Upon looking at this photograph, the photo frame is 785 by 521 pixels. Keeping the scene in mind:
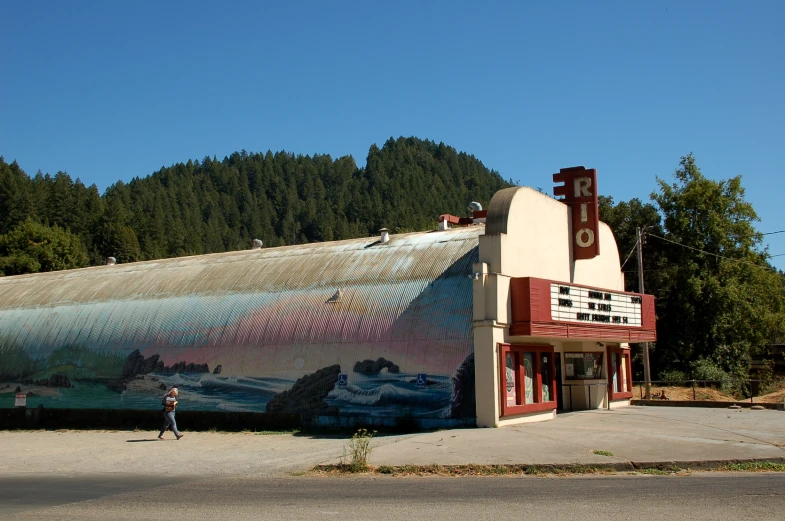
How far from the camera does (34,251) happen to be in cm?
8356

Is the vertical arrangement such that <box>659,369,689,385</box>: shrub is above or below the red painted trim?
below

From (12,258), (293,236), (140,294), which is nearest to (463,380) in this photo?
(140,294)

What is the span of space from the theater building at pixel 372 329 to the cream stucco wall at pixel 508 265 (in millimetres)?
58

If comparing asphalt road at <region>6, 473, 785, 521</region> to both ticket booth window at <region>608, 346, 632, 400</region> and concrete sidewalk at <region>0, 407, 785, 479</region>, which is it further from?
ticket booth window at <region>608, 346, 632, 400</region>

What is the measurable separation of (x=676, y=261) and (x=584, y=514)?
46602mm

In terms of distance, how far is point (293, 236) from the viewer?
589 ft

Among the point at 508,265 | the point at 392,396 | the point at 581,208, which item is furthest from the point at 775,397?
the point at 392,396

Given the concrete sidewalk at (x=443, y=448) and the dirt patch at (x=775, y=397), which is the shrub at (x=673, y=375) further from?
the concrete sidewalk at (x=443, y=448)

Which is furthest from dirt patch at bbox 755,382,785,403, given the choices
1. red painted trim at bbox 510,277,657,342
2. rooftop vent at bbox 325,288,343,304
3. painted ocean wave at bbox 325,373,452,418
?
rooftop vent at bbox 325,288,343,304

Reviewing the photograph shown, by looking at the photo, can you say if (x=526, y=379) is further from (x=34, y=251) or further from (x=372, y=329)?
(x=34, y=251)

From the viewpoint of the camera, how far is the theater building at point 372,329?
2483 cm

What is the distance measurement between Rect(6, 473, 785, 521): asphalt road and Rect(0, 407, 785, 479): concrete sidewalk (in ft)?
5.53

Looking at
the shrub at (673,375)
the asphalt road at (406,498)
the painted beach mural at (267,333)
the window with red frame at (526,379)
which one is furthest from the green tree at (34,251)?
the asphalt road at (406,498)

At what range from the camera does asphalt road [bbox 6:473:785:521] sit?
38.2ft
